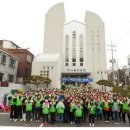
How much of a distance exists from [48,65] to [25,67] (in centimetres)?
519

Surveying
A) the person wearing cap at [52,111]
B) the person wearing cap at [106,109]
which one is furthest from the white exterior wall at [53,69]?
the person wearing cap at [52,111]

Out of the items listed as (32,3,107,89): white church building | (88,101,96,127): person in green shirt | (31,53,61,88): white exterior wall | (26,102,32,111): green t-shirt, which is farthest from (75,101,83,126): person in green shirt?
(32,3,107,89): white church building

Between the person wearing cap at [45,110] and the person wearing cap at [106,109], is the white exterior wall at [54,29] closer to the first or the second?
the person wearing cap at [106,109]

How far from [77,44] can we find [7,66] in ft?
75.2

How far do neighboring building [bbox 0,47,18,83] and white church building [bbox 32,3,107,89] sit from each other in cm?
979

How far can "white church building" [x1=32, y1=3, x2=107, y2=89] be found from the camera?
48594 millimetres

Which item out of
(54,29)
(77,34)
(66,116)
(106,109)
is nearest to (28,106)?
(66,116)

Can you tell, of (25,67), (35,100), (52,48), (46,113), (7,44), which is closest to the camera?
(46,113)

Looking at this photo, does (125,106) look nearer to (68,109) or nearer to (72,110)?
(72,110)

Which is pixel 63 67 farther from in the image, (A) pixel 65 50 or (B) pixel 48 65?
(B) pixel 48 65

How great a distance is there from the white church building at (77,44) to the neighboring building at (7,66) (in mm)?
9790

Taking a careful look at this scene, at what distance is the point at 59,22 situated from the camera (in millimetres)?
52969

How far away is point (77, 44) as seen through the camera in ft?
165

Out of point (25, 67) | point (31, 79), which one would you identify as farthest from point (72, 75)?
point (31, 79)
